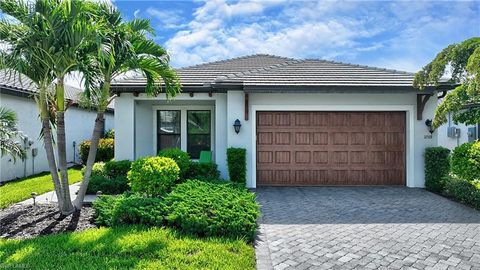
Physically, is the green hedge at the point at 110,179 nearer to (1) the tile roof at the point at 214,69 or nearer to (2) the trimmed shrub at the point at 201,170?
(2) the trimmed shrub at the point at 201,170

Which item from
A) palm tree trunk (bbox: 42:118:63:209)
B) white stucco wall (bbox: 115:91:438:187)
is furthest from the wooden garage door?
palm tree trunk (bbox: 42:118:63:209)

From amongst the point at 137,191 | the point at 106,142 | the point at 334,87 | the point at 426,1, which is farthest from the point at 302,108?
the point at 106,142

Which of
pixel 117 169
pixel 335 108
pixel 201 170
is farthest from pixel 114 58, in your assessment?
pixel 335 108

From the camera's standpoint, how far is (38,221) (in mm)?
5785

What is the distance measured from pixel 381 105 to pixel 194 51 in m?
8.74

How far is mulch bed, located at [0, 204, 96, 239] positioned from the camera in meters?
5.27

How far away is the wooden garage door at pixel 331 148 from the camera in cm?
978

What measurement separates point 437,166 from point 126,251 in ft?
30.5

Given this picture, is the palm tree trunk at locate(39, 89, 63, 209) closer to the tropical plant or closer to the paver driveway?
the paver driveway

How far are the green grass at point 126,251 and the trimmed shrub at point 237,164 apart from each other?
432 centimetres

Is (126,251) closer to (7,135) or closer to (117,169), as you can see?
(117,169)

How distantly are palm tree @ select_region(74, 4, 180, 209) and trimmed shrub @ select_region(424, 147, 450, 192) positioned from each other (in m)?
8.28

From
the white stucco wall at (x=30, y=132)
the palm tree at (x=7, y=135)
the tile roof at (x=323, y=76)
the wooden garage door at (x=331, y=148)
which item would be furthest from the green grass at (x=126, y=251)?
the white stucco wall at (x=30, y=132)

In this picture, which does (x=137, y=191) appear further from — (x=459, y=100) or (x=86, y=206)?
(x=459, y=100)
